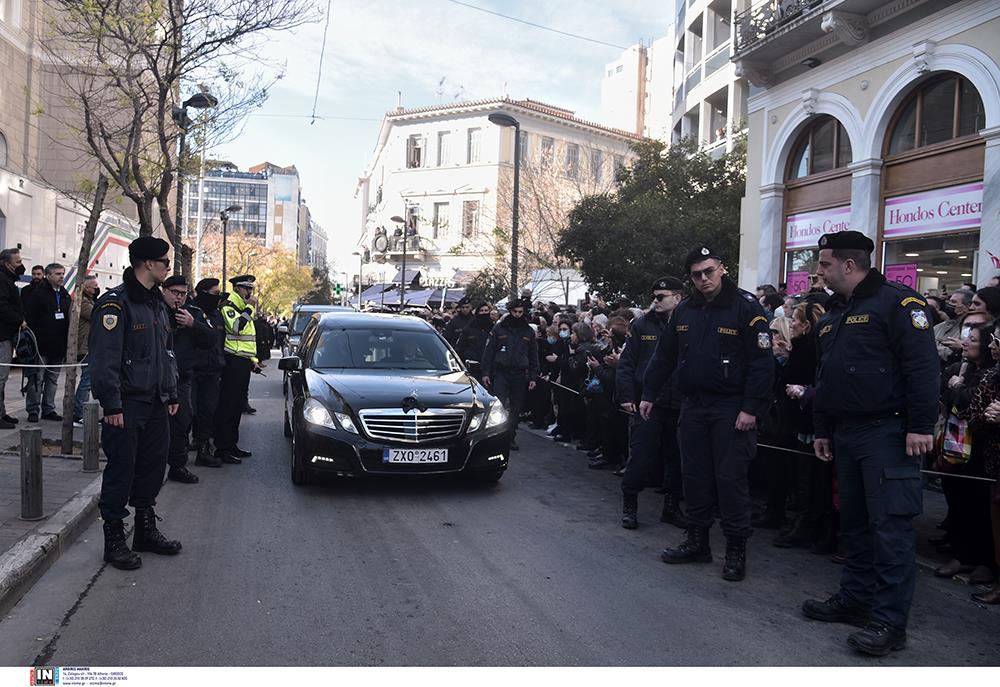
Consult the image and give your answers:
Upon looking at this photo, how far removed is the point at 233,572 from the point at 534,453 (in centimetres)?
585

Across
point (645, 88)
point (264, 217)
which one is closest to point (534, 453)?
point (645, 88)

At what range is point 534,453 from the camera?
1082cm

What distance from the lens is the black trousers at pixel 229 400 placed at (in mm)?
9406

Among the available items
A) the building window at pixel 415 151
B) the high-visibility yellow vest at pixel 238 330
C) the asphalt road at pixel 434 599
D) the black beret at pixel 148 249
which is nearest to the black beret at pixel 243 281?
the high-visibility yellow vest at pixel 238 330

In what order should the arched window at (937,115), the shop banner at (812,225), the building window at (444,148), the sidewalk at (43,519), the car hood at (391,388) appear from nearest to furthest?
1. the sidewalk at (43,519)
2. the car hood at (391,388)
3. the arched window at (937,115)
4. the shop banner at (812,225)
5. the building window at (444,148)

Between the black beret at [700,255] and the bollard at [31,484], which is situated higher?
the black beret at [700,255]

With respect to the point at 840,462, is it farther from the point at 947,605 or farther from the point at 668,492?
the point at 668,492

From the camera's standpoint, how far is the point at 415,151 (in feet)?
195

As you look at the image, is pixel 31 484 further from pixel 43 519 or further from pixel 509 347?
pixel 509 347

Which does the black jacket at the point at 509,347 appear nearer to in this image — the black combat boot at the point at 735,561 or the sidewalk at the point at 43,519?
the sidewalk at the point at 43,519

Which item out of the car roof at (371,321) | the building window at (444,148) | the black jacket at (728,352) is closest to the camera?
the black jacket at (728,352)

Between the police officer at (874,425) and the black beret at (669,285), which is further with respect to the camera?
the black beret at (669,285)

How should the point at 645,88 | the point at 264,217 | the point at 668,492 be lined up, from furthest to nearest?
the point at 264,217 → the point at 645,88 → the point at 668,492

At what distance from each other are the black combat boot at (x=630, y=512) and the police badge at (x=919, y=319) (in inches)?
116
